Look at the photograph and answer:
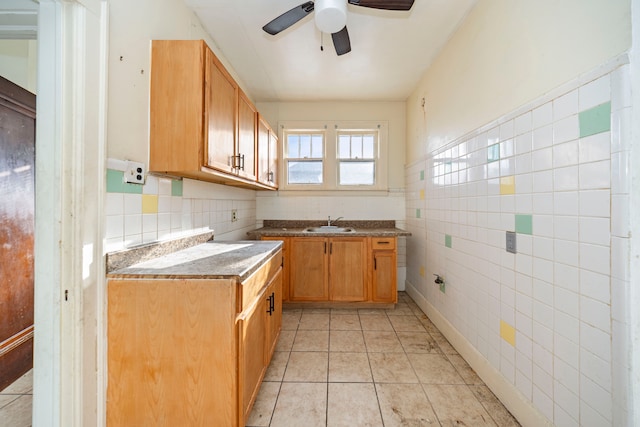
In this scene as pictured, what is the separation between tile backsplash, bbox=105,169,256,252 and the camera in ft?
4.03

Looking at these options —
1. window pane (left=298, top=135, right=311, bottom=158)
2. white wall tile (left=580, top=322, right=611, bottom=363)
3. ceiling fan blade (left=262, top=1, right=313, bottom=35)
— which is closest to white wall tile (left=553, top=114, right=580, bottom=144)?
white wall tile (left=580, top=322, right=611, bottom=363)

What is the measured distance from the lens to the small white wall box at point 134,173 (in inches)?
50.7

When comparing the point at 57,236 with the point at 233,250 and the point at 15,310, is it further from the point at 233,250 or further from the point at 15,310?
the point at 15,310

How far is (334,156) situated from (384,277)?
176 cm

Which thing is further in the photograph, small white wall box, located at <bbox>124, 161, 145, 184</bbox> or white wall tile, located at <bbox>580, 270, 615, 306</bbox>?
small white wall box, located at <bbox>124, 161, 145, 184</bbox>

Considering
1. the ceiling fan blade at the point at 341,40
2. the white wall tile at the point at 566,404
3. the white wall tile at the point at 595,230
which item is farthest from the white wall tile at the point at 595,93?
the ceiling fan blade at the point at 341,40

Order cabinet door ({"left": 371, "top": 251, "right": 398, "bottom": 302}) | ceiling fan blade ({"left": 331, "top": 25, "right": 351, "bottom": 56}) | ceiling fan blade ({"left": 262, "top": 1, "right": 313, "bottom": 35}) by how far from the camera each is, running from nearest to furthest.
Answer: ceiling fan blade ({"left": 262, "top": 1, "right": 313, "bottom": 35}) → ceiling fan blade ({"left": 331, "top": 25, "right": 351, "bottom": 56}) → cabinet door ({"left": 371, "top": 251, "right": 398, "bottom": 302})

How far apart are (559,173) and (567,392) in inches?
38.3

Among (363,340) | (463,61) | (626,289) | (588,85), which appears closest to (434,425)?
(363,340)

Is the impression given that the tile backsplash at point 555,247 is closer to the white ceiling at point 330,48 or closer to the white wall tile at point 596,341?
the white wall tile at point 596,341

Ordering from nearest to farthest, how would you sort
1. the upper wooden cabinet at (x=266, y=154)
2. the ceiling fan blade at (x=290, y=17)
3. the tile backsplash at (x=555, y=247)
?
1. the tile backsplash at (x=555, y=247)
2. the ceiling fan blade at (x=290, y=17)
3. the upper wooden cabinet at (x=266, y=154)

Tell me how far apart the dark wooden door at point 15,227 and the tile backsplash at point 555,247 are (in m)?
3.00

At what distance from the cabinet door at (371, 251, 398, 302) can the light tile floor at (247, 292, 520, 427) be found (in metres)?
0.38

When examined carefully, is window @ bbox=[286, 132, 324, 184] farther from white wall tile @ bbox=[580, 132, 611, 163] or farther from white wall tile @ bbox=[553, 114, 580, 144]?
white wall tile @ bbox=[580, 132, 611, 163]
